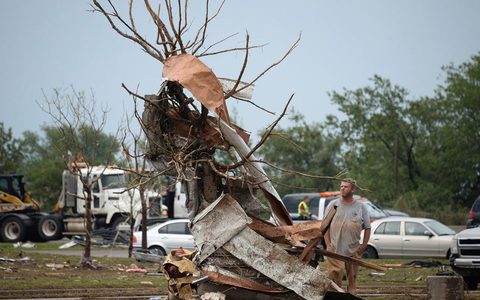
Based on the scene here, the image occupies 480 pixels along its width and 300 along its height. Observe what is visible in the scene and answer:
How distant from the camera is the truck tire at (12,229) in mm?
41188

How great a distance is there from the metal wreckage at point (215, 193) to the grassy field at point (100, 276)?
519 cm

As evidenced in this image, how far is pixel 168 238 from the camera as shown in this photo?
2936 cm

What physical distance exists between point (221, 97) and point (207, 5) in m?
1.26

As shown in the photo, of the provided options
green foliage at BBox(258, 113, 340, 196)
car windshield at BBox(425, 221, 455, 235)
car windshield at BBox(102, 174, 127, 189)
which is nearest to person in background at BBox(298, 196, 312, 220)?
car windshield at BBox(425, 221, 455, 235)

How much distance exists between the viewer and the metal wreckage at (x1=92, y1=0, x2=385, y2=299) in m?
11.7

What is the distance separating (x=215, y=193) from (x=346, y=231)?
2719 mm

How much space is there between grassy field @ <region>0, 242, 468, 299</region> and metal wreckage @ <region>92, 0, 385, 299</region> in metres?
5.19

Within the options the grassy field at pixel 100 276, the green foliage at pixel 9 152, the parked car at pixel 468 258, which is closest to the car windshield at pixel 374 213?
the grassy field at pixel 100 276

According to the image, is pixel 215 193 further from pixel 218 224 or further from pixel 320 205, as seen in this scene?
pixel 320 205

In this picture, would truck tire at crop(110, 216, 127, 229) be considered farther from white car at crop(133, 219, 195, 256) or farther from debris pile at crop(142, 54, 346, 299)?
debris pile at crop(142, 54, 346, 299)

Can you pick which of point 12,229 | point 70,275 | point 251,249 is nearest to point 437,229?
point 70,275

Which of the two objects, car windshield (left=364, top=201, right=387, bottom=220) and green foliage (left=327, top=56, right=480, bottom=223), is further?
green foliage (left=327, top=56, right=480, bottom=223)

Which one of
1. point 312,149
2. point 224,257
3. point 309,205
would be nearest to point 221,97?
point 224,257

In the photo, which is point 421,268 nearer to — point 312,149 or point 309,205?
point 309,205
